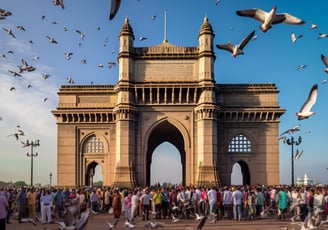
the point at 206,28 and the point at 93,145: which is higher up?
the point at 206,28

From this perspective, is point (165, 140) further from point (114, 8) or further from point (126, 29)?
point (114, 8)

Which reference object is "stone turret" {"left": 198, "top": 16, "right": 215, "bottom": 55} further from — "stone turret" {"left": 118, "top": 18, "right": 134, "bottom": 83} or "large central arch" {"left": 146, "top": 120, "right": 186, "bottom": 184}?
Answer: "large central arch" {"left": 146, "top": 120, "right": 186, "bottom": 184}

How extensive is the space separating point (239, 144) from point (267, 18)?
3250cm

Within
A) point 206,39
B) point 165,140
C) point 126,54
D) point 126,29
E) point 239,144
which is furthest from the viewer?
point 165,140

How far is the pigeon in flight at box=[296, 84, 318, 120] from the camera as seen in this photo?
1262cm

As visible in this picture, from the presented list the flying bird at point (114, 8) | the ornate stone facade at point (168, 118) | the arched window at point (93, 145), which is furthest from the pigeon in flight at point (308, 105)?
the arched window at point (93, 145)

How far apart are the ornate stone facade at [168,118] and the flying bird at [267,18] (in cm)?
2881

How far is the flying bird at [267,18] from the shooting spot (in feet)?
37.7

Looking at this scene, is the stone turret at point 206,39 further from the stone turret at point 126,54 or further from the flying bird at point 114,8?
the flying bird at point 114,8

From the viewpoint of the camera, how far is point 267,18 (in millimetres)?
11531

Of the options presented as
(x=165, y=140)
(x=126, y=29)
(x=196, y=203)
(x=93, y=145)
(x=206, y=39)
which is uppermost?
(x=126, y=29)

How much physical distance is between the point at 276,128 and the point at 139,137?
1397cm

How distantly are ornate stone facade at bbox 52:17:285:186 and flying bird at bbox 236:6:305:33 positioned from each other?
28813mm

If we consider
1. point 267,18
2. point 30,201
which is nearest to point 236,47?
point 267,18
